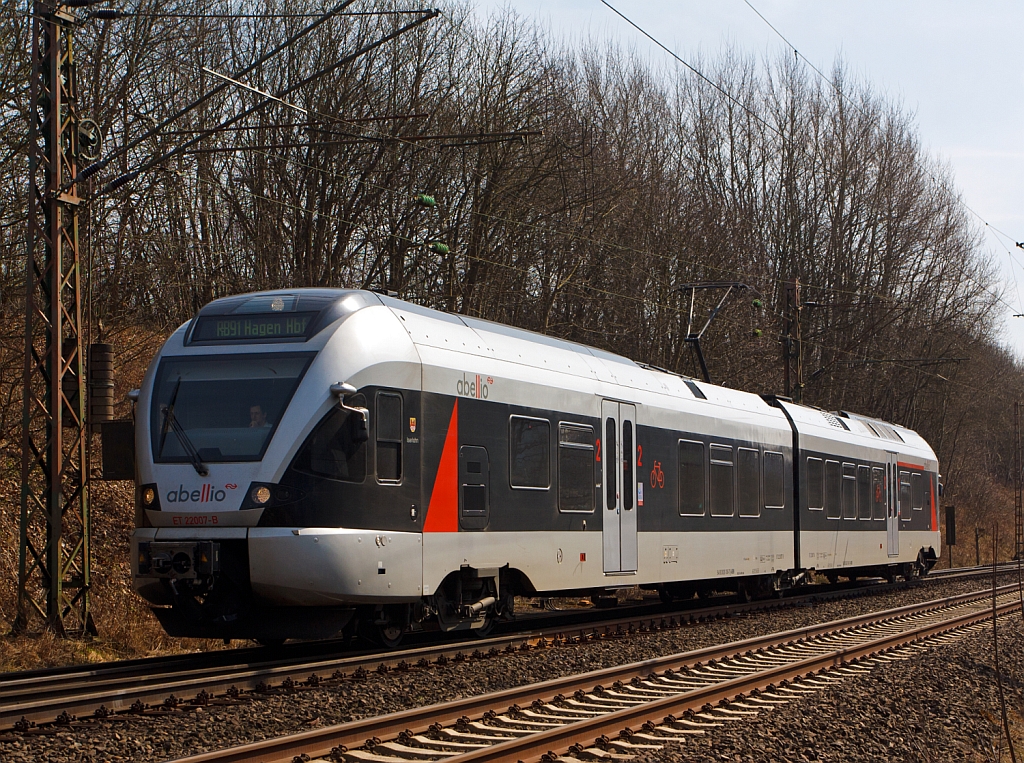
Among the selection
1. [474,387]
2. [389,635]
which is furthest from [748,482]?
[389,635]

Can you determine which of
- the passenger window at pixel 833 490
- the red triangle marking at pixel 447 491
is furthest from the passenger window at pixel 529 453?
the passenger window at pixel 833 490

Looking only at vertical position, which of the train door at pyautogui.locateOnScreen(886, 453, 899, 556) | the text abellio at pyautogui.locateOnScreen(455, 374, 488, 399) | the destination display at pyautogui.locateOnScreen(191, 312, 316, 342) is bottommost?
the train door at pyautogui.locateOnScreen(886, 453, 899, 556)

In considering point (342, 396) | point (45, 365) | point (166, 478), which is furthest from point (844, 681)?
point (45, 365)

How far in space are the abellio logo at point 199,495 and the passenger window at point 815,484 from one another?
12.7 metres

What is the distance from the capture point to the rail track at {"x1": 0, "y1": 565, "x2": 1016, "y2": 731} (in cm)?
798

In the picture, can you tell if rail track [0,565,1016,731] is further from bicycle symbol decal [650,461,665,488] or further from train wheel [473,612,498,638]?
bicycle symbol decal [650,461,665,488]

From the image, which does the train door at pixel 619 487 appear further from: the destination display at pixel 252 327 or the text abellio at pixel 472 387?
the destination display at pixel 252 327

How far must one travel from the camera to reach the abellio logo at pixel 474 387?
11.8m

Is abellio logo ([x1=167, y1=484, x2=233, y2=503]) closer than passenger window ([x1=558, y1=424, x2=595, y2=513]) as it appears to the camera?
Yes

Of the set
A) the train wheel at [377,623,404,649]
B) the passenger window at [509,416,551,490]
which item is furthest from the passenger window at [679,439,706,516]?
the train wheel at [377,623,404,649]

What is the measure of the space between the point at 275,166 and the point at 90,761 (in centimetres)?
2012

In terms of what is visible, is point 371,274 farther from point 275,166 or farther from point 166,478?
point 166,478

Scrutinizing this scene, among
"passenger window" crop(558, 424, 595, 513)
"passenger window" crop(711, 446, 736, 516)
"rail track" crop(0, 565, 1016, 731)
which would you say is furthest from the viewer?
"passenger window" crop(711, 446, 736, 516)

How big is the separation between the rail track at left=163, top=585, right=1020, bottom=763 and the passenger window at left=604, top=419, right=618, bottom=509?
2.40 metres
